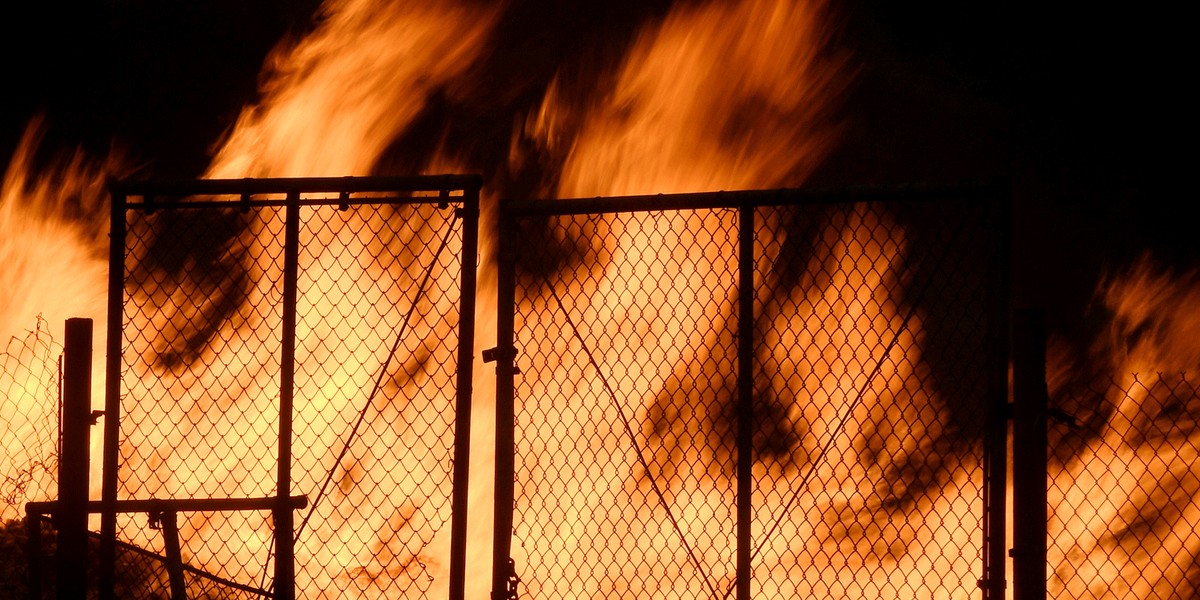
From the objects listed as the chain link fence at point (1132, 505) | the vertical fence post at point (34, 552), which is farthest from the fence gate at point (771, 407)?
the vertical fence post at point (34, 552)

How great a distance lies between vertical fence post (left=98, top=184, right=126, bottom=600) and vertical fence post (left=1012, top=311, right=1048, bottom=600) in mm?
3466

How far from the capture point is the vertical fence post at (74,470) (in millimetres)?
4363

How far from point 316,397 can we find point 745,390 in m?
5.26

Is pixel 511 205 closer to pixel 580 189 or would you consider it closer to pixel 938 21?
pixel 580 189

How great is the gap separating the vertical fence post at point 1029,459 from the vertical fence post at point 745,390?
37.3 inches

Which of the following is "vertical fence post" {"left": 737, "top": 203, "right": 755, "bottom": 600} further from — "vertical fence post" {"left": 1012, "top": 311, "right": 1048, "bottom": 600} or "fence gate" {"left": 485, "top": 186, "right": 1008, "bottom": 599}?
"fence gate" {"left": 485, "top": 186, "right": 1008, "bottom": 599}

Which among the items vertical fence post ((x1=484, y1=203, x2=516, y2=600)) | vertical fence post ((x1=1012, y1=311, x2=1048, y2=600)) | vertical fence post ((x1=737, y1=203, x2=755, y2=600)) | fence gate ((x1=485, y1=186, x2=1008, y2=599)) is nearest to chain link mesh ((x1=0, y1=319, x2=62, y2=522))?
fence gate ((x1=485, y1=186, x2=1008, y2=599))

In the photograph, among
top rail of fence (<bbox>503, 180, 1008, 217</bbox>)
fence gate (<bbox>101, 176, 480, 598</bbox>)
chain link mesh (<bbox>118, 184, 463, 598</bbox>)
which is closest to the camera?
top rail of fence (<bbox>503, 180, 1008, 217</bbox>)

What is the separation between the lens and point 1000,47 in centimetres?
851

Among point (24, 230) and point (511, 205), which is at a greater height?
point (24, 230)

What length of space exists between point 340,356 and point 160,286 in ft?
6.55

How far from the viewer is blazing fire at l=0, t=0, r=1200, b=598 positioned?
7.45m

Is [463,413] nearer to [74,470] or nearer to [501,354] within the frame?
[501,354]

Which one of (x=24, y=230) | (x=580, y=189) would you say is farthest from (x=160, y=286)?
(x=580, y=189)
